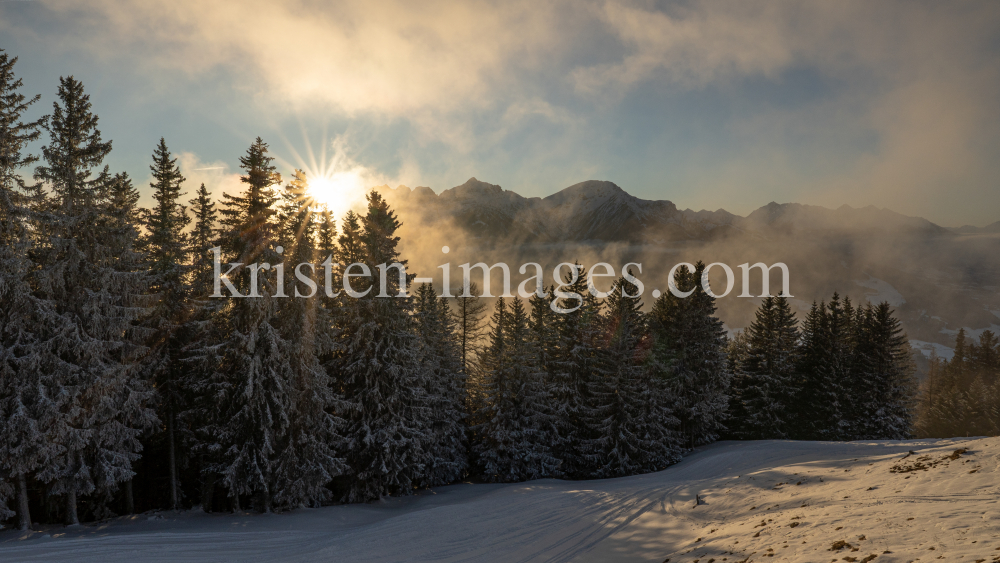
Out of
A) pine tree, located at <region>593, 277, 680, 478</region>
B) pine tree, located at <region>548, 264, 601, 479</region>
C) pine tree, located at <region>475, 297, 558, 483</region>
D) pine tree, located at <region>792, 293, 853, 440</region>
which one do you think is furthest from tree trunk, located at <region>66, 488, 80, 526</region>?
pine tree, located at <region>792, 293, 853, 440</region>

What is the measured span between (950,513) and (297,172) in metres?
27.5

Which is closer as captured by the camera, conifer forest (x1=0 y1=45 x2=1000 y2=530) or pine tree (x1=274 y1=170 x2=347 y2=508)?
conifer forest (x1=0 y1=45 x2=1000 y2=530)

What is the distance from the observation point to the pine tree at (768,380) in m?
38.9

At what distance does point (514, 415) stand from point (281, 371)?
16161 mm

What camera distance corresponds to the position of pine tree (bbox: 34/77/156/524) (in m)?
17.5

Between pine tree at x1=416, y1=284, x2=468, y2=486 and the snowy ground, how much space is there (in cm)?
735

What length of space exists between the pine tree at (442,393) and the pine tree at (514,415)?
1729mm

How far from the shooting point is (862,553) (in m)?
8.23

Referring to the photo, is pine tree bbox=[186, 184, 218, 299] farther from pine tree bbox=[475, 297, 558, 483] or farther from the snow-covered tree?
the snow-covered tree

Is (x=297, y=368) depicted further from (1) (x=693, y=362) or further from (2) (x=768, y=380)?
(2) (x=768, y=380)

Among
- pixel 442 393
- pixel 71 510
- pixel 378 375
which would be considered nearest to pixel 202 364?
pixel 71 510

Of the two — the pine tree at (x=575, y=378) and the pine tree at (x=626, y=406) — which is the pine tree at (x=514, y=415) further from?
the pine tree at (x=626, y=406)

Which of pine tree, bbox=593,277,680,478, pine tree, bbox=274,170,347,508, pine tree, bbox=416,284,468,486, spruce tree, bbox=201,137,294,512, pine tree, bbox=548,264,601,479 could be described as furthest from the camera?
pine tree, bbox=548,264,601,479

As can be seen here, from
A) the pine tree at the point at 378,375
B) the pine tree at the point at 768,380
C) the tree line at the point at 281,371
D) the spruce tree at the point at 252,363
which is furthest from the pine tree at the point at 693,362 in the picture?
the spruce tree at the point at 252,363
